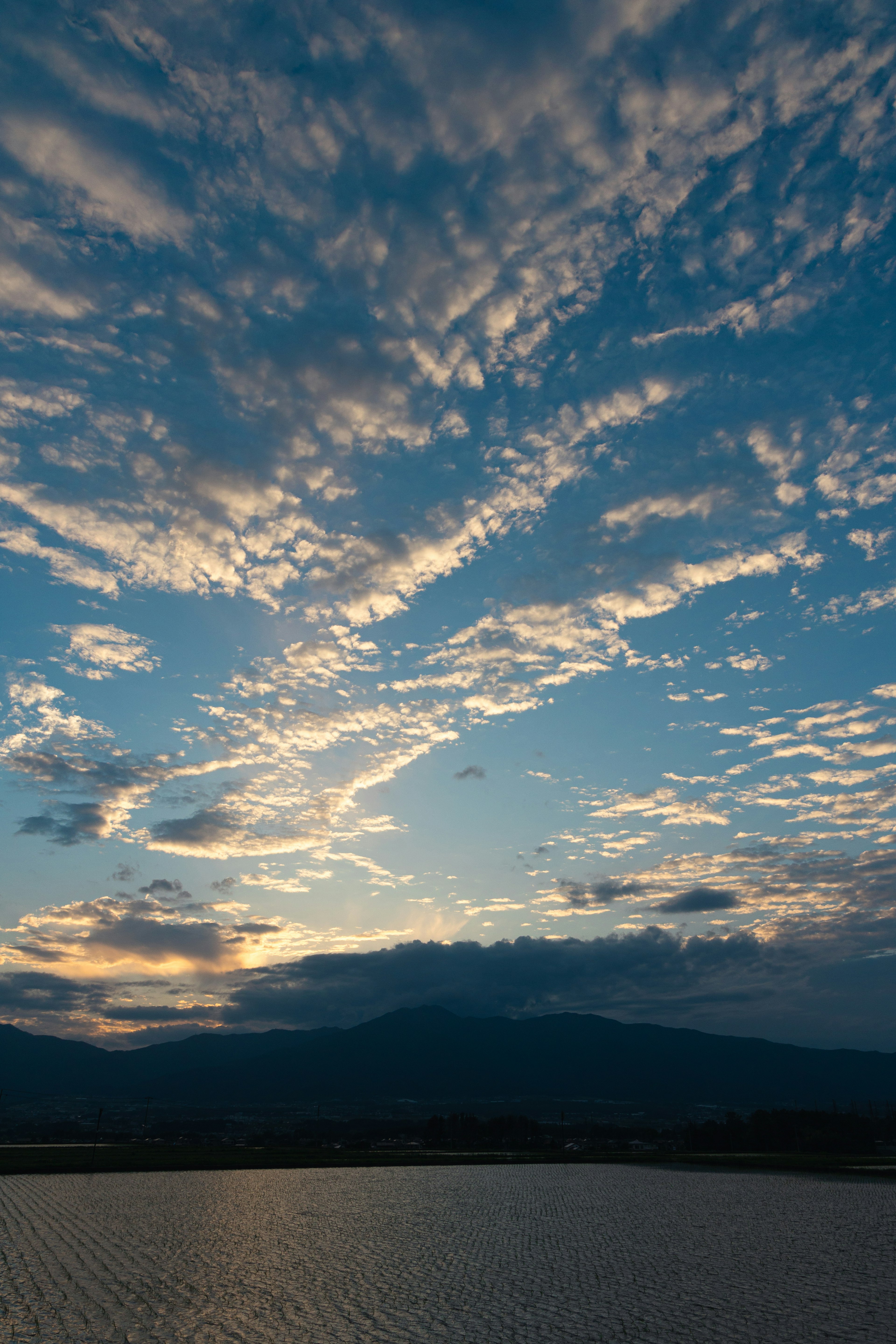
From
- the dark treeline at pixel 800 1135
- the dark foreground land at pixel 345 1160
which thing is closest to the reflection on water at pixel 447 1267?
the dark foreground land at pixel 345 1160

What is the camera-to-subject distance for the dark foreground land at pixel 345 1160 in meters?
119

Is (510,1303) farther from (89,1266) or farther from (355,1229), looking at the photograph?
(355,1229)

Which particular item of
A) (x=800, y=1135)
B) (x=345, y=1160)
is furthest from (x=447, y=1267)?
(x=800, y=1135)

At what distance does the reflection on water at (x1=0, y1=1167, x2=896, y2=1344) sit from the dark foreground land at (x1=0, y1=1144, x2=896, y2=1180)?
41.5m

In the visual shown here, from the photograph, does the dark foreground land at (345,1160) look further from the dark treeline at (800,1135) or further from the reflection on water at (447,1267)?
the reflection on water at (447,1267)

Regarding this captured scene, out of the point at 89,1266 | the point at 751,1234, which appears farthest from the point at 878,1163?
the point at 89,1266

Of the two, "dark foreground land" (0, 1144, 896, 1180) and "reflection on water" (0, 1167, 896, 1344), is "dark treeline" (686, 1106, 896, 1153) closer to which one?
"dark foreground land" (0, 1144, 896, 1180)

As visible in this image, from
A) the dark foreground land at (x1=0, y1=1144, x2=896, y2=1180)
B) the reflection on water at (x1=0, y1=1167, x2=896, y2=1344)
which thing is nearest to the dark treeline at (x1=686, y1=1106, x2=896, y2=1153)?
the dark foreground land at (x1=0, y1=1144, x2=896, y2=1180)

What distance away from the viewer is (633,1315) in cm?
3178

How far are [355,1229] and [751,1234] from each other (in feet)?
97.5

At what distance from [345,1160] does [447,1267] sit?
118136 mm

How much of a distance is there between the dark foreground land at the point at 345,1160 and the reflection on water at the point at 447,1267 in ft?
136

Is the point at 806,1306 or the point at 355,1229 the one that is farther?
the point at 355,1229

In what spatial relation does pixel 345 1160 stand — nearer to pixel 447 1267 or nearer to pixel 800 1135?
pixel 800 1135
